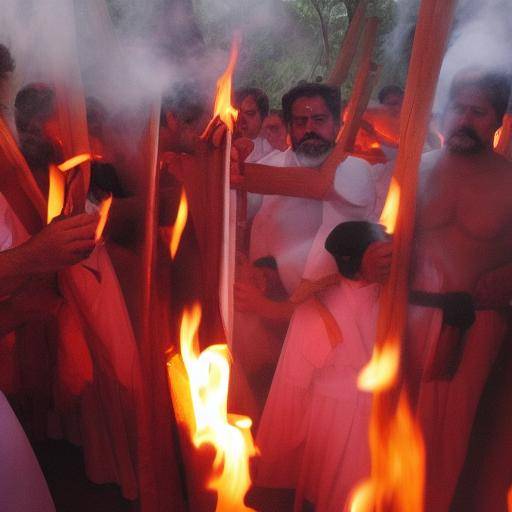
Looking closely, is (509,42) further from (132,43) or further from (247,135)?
(132,43)

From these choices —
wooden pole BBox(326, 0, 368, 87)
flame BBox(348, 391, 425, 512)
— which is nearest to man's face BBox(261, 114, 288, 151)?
wooden pole BBox(326, 0, 368, 87)

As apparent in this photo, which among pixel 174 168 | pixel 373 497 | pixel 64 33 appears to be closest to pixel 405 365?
pixel 373 497

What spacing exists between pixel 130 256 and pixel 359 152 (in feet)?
3.67

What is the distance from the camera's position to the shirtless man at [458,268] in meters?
2.07

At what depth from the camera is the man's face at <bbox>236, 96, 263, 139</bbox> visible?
2566 millimetres

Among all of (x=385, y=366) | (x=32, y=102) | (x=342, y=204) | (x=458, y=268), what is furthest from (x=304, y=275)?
(x=32, y=102)

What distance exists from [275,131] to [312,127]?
395 millimetres

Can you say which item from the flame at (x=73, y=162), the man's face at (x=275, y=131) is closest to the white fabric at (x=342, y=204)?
the man's face at (x=275, y=131)

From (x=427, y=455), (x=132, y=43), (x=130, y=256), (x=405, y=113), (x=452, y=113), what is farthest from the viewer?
(x=130, y=256)

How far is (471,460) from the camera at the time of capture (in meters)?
2.30

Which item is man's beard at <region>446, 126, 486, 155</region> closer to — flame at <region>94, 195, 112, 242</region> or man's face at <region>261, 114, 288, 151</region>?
man's face at <region>261, 114, 288, 151</region>

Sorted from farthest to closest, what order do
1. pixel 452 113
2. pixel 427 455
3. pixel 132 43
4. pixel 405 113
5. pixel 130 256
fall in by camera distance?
pixel 130 256 → pixel 132 43 → pixel 427 455 → pixel 452 113 → pixel 405 113

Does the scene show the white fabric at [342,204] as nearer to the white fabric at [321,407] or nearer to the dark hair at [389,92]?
the white fabric at [321,407]

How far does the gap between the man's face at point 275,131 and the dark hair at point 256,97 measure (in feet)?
0.38
